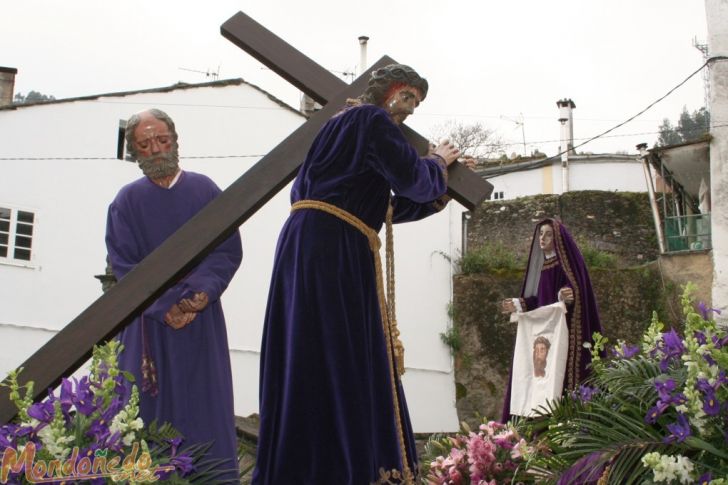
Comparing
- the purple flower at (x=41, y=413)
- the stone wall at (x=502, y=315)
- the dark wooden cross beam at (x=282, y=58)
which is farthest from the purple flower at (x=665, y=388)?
the stone wall at (x=502, y=315)

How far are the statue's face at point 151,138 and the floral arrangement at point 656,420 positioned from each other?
2547 mm

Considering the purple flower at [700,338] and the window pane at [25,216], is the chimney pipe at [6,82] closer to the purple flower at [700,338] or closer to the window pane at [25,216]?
the window pane at [25,216]

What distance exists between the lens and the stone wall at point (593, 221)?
905 inches

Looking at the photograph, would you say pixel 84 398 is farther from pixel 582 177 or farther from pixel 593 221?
pixel 582 177

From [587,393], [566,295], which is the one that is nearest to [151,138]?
[587,393]

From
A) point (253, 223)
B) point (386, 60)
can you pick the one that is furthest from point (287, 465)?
point (253, 223)

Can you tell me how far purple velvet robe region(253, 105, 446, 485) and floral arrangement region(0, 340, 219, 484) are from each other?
2.72 feet

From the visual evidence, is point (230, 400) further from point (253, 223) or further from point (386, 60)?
point (253, 223)

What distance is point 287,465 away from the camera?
11.9 feet

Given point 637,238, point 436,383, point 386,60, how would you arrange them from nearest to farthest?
point 386,60 → point 436,383 → point 637,238

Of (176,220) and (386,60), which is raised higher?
(386,60)

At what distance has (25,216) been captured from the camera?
1619 cm

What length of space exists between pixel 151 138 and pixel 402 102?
1.40 m

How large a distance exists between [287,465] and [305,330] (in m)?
0.56
